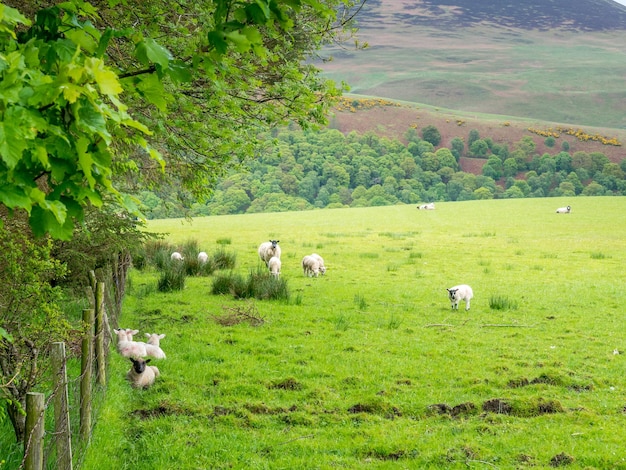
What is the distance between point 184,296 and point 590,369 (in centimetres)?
1023

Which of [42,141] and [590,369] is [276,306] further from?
[42,141]

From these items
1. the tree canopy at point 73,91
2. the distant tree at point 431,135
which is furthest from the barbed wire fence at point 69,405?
the distant tree at point 431,135

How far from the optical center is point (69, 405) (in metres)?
6.51

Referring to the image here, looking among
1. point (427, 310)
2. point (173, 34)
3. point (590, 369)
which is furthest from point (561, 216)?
point (173, 34)

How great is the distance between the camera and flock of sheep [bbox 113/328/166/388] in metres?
8.78

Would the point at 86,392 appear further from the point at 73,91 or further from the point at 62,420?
the point at 73,91

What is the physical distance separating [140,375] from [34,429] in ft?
15.0

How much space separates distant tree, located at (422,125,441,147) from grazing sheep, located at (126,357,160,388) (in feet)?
431

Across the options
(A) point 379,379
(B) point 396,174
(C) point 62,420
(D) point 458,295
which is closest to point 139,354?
(A) point 379,379

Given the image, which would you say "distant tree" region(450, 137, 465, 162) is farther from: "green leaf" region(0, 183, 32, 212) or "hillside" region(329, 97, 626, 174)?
"green leaf" region(0, 183, 32, 212)

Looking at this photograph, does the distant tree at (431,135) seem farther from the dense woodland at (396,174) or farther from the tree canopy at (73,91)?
the tree canopy at (73,91)

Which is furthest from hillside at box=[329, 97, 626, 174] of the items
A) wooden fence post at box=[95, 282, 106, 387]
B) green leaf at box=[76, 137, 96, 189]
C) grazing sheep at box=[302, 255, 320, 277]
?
green leaf at box=[76, 137, 96, 189]

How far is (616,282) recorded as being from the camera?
2108cm

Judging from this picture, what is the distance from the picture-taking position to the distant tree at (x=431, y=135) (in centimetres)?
13600
